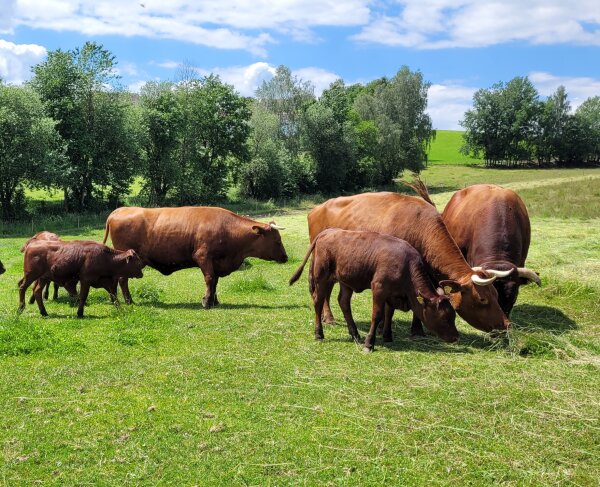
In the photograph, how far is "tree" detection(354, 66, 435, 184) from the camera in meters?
71.3

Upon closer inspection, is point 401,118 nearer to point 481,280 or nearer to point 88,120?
point 88,120

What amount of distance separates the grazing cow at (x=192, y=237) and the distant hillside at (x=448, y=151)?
9729 cm

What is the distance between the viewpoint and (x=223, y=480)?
16.0 ft

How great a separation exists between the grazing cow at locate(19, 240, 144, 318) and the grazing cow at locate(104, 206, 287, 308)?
1651 millimetres

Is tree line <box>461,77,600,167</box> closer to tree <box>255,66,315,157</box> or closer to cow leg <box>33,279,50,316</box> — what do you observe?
tree <box>255,66,315,157</box>

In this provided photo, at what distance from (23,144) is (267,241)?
2692cm

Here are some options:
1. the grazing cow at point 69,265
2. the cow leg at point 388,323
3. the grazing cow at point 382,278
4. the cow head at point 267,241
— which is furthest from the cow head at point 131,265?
the cow leg at point 388,323

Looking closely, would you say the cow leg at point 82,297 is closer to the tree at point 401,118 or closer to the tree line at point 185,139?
the tree line at point 185,139

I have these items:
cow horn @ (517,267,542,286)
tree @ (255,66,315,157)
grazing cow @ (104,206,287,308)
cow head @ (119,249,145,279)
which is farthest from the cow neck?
tree @ (255,66,315,157)

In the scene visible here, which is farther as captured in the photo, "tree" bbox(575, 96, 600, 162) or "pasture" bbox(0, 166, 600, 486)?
"tree" bbox(575, 96, 600, 162)

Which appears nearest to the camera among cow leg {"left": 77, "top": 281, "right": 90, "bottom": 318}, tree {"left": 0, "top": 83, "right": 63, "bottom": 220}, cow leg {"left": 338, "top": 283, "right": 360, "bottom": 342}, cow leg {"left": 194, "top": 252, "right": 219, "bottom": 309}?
cow leg {"left": 338, "top": 283, "right": 360, "bottom": 342}

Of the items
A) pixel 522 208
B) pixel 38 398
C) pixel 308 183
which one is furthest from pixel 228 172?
pixel 38 398

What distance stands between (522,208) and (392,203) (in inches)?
122

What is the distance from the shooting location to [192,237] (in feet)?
42.2
